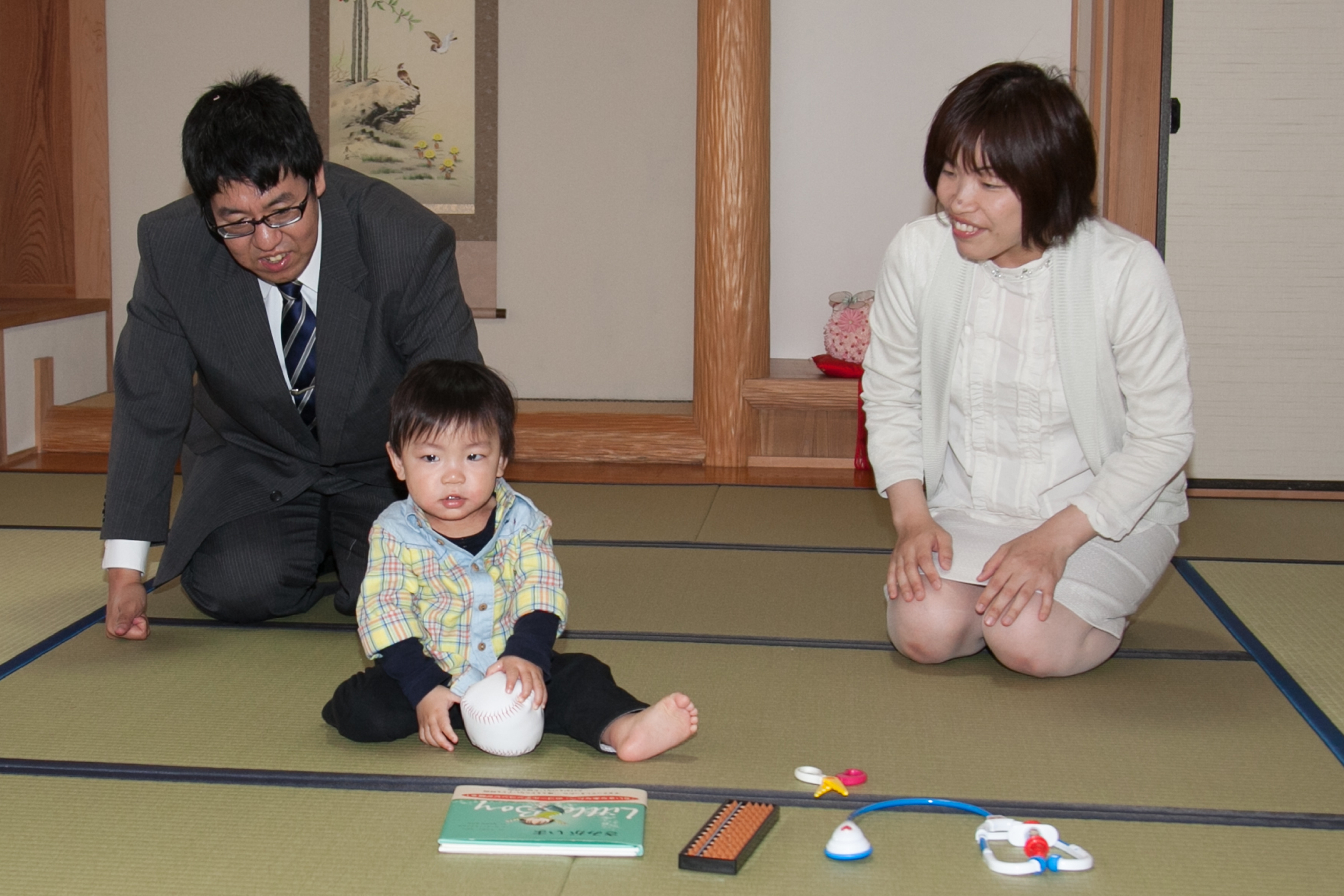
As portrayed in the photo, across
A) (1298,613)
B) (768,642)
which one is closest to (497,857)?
(768,642)

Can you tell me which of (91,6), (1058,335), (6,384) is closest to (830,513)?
(1058,335)

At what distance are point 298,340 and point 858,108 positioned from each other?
2.28 m

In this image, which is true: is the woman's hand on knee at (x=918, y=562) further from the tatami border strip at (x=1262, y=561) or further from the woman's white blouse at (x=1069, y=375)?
the tatami border strip at (x=1262, y=561)

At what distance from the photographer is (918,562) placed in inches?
73.7

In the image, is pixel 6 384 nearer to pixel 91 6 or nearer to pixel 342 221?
pixel 91 6

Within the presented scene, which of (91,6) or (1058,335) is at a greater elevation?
(91,6)

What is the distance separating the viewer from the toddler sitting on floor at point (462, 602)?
62.0 inches

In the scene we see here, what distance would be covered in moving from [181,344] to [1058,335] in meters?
1.33

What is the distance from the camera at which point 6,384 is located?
141 inches

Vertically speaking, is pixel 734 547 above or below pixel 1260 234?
below

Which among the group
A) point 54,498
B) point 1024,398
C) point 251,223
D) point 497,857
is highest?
→ point 251,223

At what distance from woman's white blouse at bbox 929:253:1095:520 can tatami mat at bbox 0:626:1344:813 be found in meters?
0.27

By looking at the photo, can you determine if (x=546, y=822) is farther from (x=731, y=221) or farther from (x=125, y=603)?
(x=731, y=221)

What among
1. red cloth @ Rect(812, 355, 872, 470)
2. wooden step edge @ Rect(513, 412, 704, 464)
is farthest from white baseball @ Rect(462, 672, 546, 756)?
wooden step edge @ Rect(513, 412, 704, 464)
